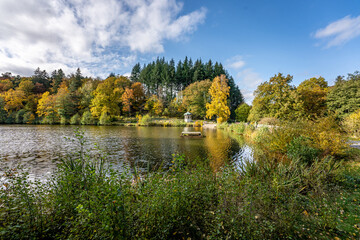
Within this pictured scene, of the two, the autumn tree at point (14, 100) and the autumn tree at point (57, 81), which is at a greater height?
the autumn tree at point (57, 81)

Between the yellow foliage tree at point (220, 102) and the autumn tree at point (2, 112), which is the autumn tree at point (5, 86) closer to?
the autumn tree at point (2, 112)

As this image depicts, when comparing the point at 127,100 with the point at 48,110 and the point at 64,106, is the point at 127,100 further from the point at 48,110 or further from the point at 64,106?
the point at 48,110

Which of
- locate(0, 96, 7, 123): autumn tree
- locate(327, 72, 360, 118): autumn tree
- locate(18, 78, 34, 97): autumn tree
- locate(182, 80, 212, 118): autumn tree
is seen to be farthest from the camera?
locate(182, 80, 212, 118): autumn tree

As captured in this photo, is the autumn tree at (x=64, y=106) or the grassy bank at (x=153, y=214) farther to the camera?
the autumn tree at (x=64, y=106)

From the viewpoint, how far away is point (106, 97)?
3566cm

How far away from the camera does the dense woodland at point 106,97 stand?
113 feet

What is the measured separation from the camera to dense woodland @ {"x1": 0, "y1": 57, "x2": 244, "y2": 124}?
34.4 metres

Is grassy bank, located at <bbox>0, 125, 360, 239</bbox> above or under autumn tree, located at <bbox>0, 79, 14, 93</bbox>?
under

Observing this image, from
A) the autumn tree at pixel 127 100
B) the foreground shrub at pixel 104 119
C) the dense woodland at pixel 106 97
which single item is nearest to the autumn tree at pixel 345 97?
the dense woodland at pixel 106 97

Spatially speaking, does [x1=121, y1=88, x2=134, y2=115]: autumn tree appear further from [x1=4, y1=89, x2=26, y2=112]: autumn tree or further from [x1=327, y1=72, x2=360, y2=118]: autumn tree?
[x1=327, y1=72, x2=360, y2=118]: autumn tree

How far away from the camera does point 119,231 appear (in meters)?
1.81

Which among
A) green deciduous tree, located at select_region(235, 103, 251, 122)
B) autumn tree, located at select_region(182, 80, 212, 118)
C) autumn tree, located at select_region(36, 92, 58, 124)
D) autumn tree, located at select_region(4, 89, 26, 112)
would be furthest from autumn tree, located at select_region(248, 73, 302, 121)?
autumn tree, located at select_region(4, 89, 26, 112)

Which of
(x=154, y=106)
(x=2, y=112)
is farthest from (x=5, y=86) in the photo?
(x=154, y=106)

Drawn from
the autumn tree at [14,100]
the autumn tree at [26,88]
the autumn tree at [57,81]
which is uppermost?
the autumn tree at [57,81]
